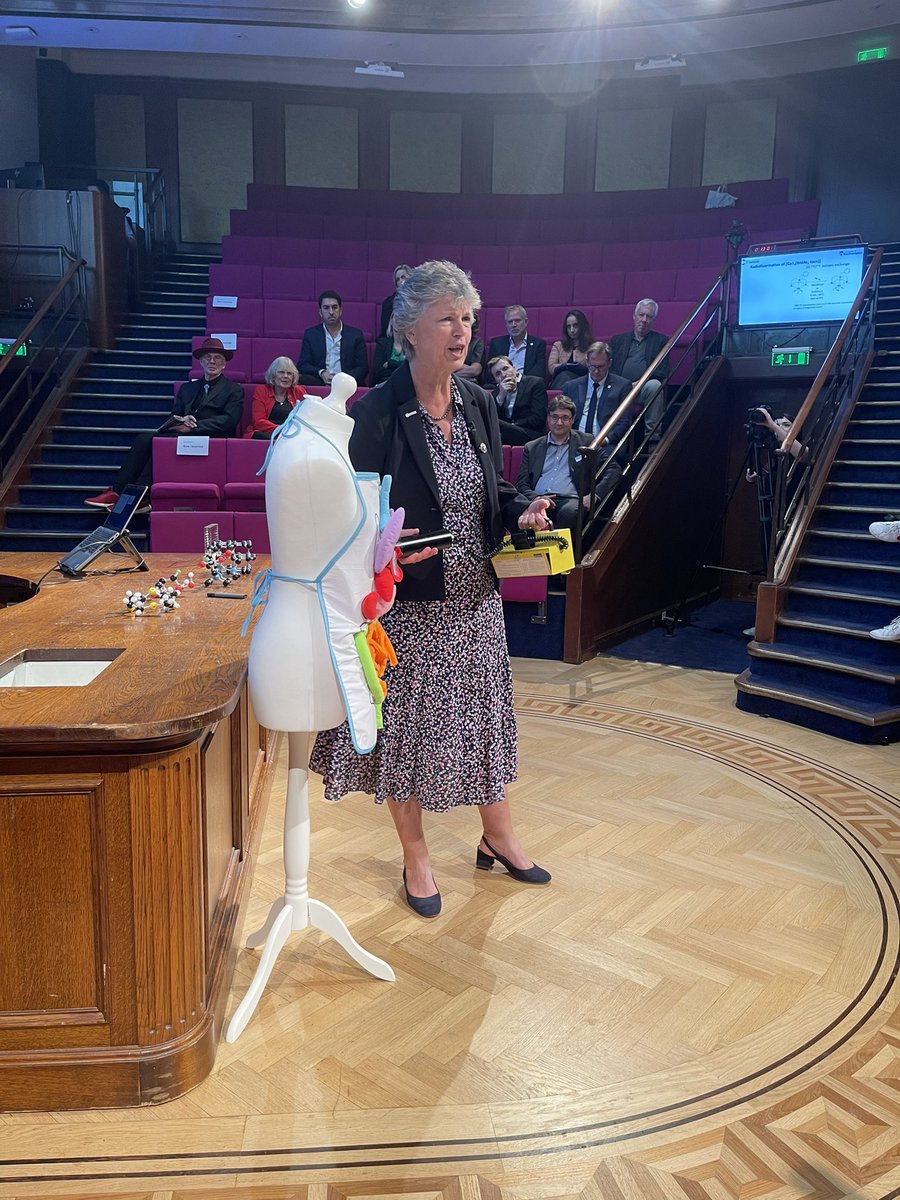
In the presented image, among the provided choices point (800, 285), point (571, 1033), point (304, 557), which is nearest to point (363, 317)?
point (800, 285)

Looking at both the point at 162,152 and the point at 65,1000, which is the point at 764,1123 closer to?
the point at 65,1000

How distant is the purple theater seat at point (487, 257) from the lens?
332 inches

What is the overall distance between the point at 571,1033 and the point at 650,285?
6.84 m

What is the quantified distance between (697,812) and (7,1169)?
2060mm

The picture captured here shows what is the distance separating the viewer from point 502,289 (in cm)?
787

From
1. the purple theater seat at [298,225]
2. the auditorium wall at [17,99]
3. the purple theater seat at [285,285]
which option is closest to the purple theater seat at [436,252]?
the purple theater seat at [285,285]

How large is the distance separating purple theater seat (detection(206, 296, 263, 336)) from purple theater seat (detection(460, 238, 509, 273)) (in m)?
2.00

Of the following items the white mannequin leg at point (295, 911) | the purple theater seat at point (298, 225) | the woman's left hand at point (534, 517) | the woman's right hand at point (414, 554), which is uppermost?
the purple theater seat at point (298, 225)

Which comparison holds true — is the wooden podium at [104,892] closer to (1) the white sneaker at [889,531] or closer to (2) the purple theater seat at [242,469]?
(1) the white sneaker at [889,531]

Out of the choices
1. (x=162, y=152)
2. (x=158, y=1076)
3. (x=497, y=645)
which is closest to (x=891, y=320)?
(x=497, y=645)

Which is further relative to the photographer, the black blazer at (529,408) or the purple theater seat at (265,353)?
the purple theater seat at (265,353)

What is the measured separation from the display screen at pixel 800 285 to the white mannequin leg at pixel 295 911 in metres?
5.52

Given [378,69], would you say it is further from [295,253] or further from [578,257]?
[578,257]

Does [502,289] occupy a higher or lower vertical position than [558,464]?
higher
